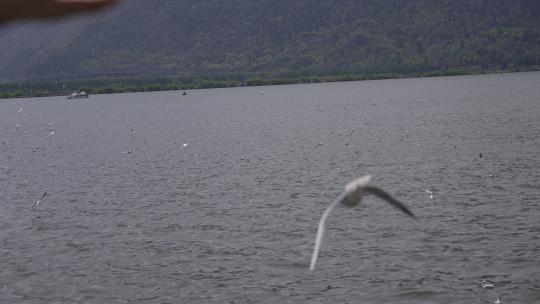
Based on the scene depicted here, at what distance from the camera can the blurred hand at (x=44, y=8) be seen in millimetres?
891

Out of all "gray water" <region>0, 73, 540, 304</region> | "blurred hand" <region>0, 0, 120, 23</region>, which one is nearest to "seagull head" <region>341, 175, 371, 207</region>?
"blurred hand" <region>0, 0, 120, 23</region>

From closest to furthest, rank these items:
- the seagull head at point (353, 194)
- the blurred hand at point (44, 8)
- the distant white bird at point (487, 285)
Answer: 1. the blurred hand at point (44, 8)
2. the seagull head at point (353, 194)
3. the distant white bird at point (487, 285)

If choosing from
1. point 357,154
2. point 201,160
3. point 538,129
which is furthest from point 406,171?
point 538,129

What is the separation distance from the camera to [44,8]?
3.02 ft

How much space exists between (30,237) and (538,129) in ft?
142

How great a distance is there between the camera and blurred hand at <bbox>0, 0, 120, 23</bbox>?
0.89 m

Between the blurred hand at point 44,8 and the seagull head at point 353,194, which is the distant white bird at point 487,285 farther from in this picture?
the blurred hand at point 44,8

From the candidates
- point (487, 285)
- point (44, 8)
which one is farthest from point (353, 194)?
point (487, 285)

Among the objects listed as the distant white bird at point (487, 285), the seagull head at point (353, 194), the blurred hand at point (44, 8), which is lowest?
the distant white bird at point (487, 285)

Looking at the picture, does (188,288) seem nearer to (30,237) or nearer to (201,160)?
(30,237)

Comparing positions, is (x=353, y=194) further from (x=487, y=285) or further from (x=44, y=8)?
(x=487, y=285)

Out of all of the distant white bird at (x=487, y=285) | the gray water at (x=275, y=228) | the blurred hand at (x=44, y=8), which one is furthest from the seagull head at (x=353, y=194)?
the distant white bird at (x=487, y=285)

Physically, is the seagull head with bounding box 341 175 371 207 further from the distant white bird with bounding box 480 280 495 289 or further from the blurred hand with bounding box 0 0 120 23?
the distant white bird with bounding box 480 280 495 289

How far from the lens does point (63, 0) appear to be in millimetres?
A: 944
